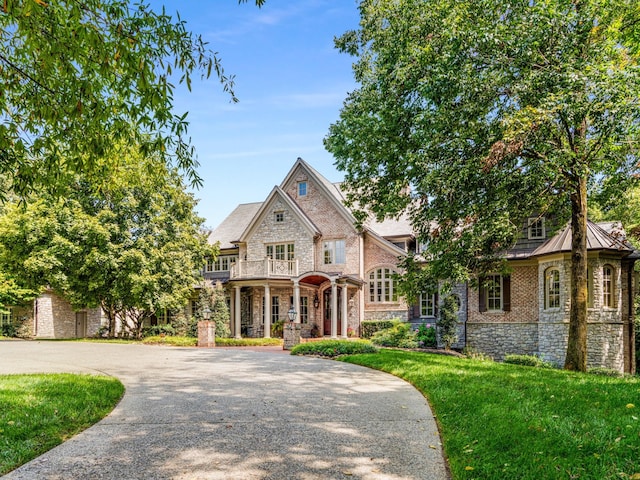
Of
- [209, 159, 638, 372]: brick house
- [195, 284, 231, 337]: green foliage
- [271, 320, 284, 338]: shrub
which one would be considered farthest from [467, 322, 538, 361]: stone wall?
[195, 284, 231, 337]: green foliage

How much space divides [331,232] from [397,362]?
47.0 feet

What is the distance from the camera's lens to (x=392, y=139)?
1315 cm

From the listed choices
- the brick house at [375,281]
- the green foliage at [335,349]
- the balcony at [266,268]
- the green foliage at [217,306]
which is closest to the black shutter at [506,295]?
the brick house at [375,281]

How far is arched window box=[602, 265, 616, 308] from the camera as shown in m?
18.0

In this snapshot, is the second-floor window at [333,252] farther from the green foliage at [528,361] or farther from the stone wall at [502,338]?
the green foliage at [528,361]

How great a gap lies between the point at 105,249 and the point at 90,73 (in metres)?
19.5

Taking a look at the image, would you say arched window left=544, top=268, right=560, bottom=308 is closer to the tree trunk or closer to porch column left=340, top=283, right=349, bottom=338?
the tree trunk

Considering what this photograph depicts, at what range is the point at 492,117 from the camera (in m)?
13.0

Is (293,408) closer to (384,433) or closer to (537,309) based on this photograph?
(384,433)

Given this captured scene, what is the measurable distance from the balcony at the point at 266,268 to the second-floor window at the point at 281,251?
731mm

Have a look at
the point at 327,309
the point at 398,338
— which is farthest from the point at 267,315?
the point at 398,338

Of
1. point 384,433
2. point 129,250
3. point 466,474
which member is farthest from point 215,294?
point 466,474

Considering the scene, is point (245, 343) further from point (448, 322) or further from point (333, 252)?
point (448, 322)

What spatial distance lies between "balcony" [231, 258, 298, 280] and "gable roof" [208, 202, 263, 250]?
10.9ft
